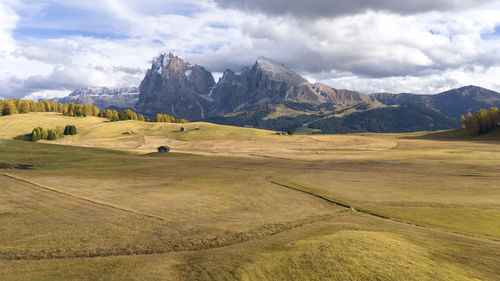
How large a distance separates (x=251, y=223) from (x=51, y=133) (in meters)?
167

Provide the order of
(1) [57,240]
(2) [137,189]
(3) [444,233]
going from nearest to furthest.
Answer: (1) [57,240] < (3) [444,233] < (2) [137,189]

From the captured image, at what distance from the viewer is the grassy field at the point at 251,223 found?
55.4ft

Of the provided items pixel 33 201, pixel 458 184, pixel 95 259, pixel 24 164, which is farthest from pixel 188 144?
pixel 95 259

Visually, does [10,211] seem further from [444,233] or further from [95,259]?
[444,233]

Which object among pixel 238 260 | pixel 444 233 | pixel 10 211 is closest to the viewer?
pixel 238 260

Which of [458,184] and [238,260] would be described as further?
[458,184]

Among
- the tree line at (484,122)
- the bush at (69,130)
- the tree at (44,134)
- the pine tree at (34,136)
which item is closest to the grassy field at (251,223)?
the pine tree at (34,136)

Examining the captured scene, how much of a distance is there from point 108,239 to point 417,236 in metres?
24.7

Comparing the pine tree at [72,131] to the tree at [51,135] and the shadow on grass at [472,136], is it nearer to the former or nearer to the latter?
the tree at [51,135]

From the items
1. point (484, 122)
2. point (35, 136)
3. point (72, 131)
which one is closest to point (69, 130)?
point (72, 131)

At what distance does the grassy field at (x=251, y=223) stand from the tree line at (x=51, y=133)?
4345 inches

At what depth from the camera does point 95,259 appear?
62.4 ft

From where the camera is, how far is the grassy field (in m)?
16.9

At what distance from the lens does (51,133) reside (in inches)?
6107
